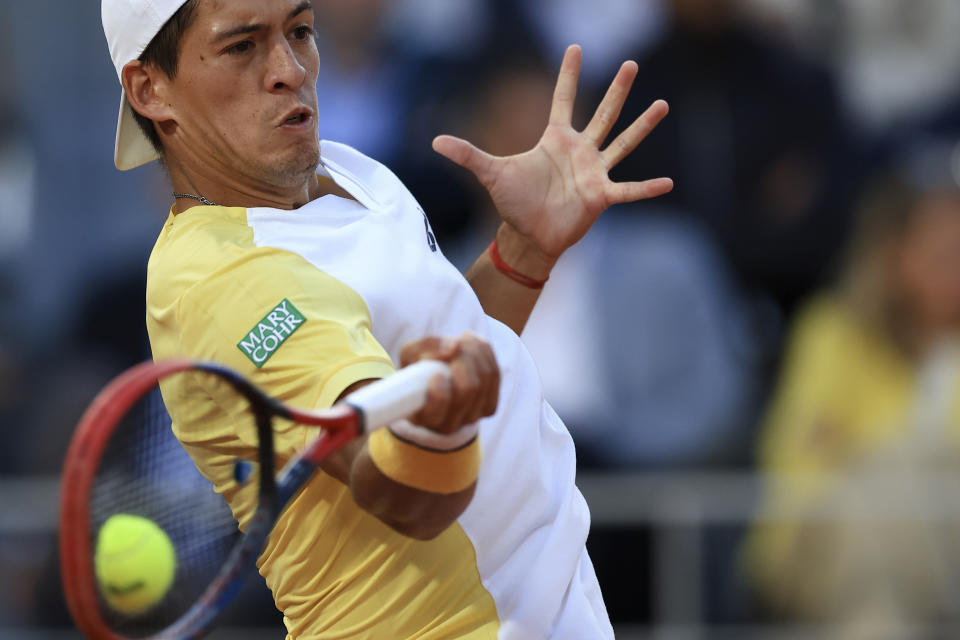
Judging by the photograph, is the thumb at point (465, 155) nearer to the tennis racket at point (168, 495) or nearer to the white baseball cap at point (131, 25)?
the white baseball cap at point (131, 25)

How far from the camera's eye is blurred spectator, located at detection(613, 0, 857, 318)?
23.0 feet

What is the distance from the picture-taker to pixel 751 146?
7.06 m

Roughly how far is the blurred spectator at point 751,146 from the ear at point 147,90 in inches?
163

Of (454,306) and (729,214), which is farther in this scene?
(729,214)

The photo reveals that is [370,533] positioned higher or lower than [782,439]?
higher

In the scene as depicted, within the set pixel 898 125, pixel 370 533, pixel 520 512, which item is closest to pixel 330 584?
pixel 370 533

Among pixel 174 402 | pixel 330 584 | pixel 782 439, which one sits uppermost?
pixel 174 402

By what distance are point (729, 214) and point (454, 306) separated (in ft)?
14.3

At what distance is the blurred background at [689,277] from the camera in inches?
229

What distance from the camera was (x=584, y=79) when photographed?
7.23 m

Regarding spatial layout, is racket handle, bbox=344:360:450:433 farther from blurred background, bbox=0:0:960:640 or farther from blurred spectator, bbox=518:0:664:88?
blurred spectator, bbox=518:0:664:88

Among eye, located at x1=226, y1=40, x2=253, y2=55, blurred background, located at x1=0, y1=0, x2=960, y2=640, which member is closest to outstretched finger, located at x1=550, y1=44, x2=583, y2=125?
eye, located at x1=226, y1=40, x2=253, y2=55

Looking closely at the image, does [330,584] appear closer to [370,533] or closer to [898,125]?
[370,533]

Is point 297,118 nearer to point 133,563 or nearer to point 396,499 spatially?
point 396,499
